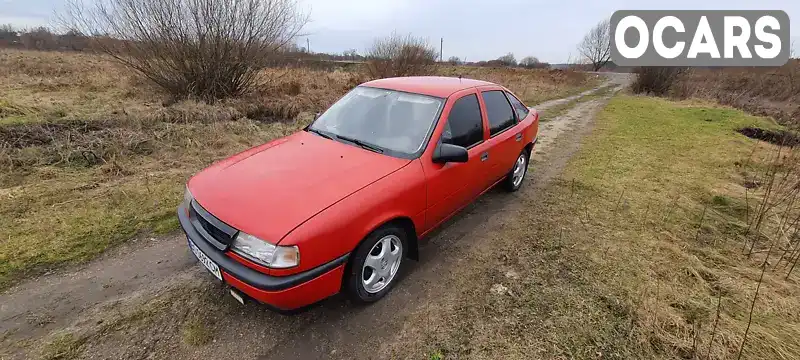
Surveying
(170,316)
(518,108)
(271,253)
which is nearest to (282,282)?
(271,253)

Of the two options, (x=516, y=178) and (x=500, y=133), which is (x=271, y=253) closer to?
(x=500, y=133)

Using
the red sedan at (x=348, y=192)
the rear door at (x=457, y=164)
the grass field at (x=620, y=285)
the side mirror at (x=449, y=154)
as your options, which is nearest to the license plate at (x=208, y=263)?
the red sedan at (x=348, y=192)

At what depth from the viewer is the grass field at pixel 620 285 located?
2.25 m

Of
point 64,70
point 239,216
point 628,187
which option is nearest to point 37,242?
point 239,216

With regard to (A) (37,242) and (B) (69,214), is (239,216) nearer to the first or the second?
(A) (37,242)

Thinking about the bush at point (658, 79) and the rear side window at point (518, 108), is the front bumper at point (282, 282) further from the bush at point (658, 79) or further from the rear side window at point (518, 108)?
the bush at point (658, 79)

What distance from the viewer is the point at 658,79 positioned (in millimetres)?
21938

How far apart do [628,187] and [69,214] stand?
713 centimetres

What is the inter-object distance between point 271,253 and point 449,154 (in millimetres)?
1564

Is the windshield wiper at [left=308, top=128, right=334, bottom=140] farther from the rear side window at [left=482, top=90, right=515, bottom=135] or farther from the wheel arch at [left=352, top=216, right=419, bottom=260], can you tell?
the rear side window at [left=482, top=90, right=515, bottom=135]

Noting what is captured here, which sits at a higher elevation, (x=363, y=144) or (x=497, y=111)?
(x=497, y=111)

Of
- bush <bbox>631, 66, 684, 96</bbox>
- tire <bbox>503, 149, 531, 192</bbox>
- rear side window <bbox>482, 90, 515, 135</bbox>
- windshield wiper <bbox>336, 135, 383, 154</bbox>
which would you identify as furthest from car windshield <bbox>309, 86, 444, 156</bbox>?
bush <bbox>631, 66, 684, 96</bbox>

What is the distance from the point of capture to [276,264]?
1923mm

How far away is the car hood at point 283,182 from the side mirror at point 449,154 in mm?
→ 332
